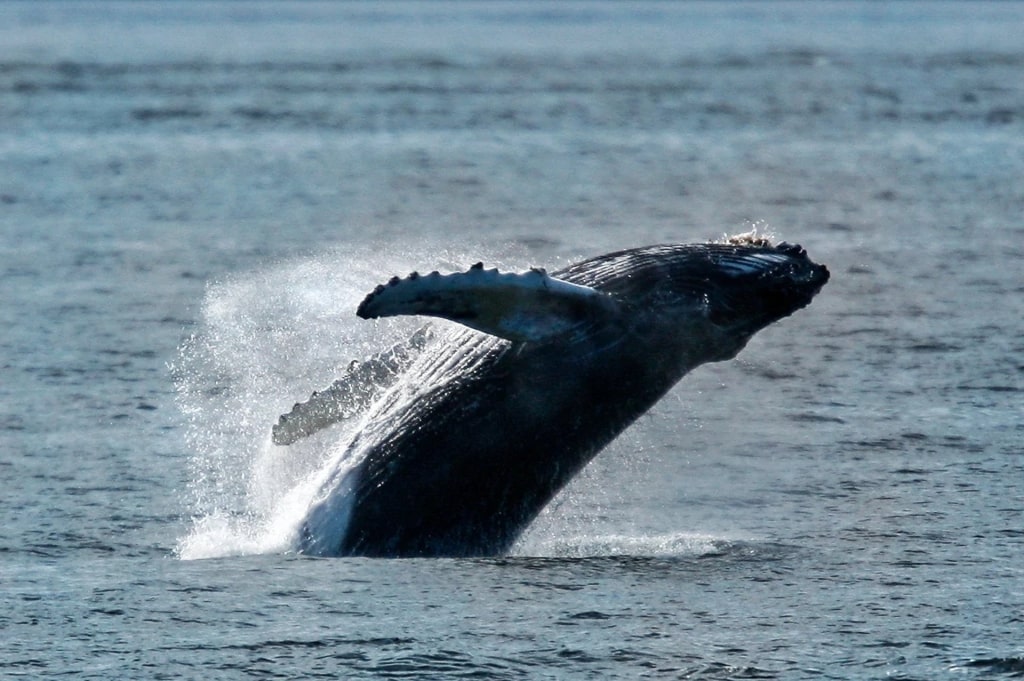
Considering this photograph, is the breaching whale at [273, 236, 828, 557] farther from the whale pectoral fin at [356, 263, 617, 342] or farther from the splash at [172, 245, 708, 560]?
the splash at [172, 245, 708, 560]

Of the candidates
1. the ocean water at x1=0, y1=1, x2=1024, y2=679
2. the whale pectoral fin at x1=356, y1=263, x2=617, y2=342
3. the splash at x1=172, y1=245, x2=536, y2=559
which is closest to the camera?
the ocean water at x1=0, y1=1, x2=1024, y2=679

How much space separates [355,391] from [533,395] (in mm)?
1552

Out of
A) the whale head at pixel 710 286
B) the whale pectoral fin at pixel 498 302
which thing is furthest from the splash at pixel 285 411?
the whale pectoral fin at pixel 498 302

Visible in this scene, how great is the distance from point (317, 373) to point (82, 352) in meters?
1.99

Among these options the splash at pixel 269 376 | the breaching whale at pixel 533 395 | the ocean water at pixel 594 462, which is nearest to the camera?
the ocean water at pixel 594 462

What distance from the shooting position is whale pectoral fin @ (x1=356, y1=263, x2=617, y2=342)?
976cm

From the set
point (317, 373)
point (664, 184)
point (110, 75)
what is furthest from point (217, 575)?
point (110, 75)

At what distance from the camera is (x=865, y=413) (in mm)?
13820

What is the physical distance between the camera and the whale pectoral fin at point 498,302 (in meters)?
9.76

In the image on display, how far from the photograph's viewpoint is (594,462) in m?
12.6

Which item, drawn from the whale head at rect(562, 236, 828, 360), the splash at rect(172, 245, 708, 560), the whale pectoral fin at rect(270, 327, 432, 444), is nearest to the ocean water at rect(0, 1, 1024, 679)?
the splash at rect(172, 245, 708, 560)

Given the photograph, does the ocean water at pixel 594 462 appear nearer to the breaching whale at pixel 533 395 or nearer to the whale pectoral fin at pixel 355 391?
the breaching whale at pixel 533 395

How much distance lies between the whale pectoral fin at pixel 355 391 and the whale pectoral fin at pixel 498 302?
140cm

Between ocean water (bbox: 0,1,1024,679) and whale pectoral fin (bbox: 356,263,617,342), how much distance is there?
124 centimetres
